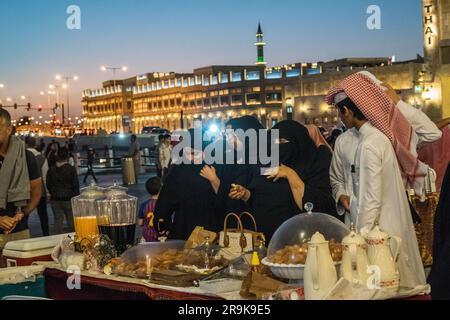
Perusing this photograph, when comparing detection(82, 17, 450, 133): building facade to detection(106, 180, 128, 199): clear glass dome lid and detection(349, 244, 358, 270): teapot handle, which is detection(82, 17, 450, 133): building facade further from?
detection(349, 244, 358, 270): teapot handle

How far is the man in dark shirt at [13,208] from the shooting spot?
6.18 metres

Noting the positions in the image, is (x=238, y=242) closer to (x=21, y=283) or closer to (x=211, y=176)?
(x=211, y=176)

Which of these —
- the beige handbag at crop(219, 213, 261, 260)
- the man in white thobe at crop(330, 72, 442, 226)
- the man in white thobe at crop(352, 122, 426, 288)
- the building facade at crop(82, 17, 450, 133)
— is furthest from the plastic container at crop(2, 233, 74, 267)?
the building facade at crop(82, 17, 450, 133)

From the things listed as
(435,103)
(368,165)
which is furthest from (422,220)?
(435,103)

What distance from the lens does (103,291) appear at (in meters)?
4.86

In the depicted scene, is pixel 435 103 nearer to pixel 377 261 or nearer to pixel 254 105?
pixel 377 261

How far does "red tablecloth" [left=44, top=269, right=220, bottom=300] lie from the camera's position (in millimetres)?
4375

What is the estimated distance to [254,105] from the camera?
146m

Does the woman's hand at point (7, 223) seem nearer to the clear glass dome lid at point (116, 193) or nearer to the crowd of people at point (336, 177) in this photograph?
the clear glass dome lid at point (116, 193)

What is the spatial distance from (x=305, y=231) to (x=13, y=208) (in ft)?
9.94

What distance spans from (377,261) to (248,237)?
1.39 m

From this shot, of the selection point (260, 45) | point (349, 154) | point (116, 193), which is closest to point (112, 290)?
point (116, 193)

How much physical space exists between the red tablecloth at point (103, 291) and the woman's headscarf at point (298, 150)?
1849 millimetres

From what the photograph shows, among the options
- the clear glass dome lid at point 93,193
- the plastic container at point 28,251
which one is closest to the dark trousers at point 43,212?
the plastic container at point 28,251
